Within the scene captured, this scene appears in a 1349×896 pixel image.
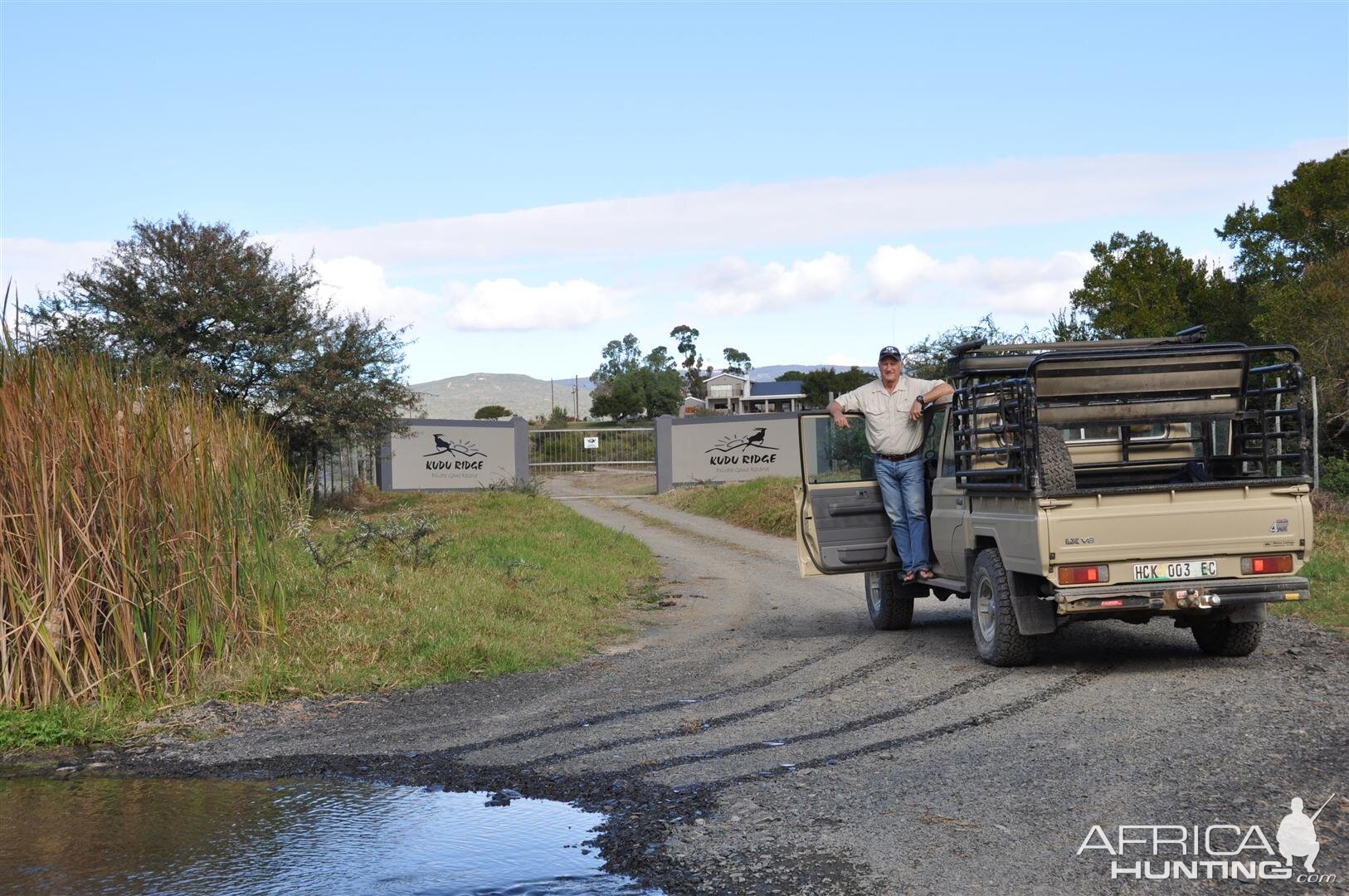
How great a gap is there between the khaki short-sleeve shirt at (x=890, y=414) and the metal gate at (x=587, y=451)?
107 ft

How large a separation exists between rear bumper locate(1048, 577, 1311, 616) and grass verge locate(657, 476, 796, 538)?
47.2 feet

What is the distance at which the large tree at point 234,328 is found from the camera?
23.6 meters

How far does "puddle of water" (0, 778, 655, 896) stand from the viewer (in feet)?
15.8

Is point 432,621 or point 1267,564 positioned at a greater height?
point 1267,564

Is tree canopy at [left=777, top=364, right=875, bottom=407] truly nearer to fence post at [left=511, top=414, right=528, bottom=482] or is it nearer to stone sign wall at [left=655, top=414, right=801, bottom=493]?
stone sign wall at [left=655, top=414, right=801, bottom=493]

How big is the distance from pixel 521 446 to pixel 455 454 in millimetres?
2230

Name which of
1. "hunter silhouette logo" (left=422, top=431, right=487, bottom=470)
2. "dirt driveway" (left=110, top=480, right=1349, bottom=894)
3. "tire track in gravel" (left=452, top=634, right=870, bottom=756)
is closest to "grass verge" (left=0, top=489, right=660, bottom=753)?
"dirt driveway" (left=110, top=480, right=1349, bottom=894)

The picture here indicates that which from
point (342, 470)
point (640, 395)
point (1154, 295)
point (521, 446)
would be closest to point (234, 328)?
point (342, 470)

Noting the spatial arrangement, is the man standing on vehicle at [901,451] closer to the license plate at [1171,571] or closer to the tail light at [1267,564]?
the license plate at [1171,571]

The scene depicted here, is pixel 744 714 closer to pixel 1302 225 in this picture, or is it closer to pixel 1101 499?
pixel 1101 499

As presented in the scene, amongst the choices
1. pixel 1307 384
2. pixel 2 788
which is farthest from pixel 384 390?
pixel 2 788

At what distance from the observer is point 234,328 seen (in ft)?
80.0

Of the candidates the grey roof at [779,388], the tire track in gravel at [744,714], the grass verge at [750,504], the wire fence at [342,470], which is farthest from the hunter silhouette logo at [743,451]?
the grey roof at [779,388]

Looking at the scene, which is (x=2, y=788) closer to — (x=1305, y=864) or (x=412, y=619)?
(x=412, y=619)
